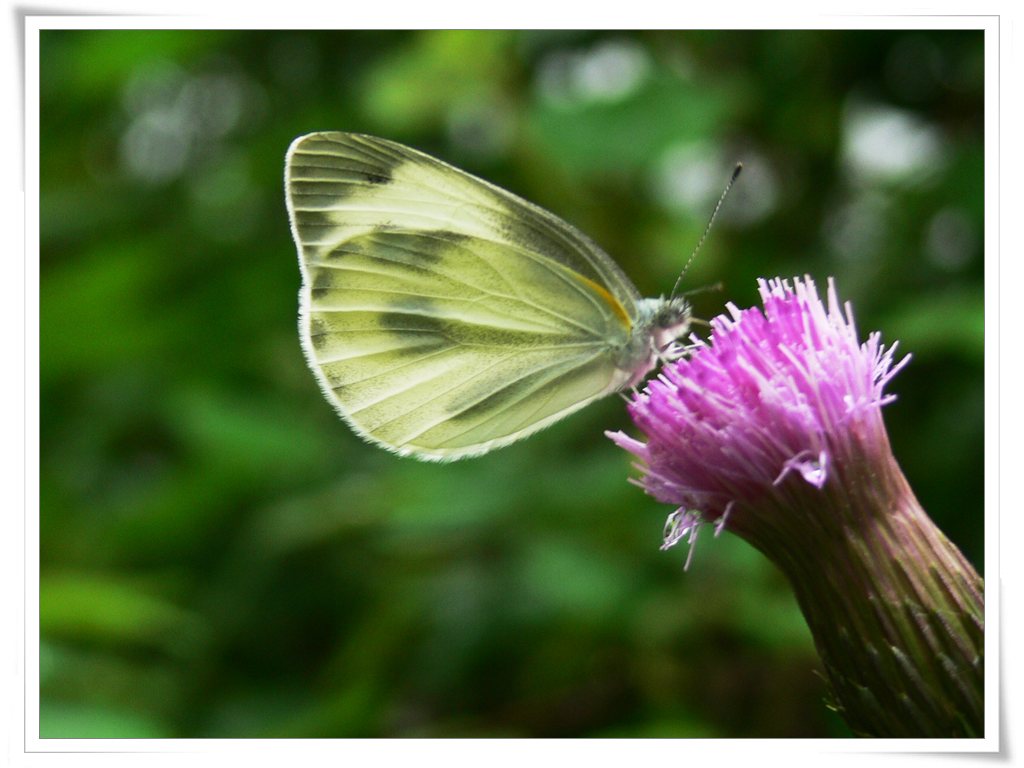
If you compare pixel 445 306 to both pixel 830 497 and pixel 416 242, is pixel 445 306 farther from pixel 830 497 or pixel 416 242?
pixel 830 497

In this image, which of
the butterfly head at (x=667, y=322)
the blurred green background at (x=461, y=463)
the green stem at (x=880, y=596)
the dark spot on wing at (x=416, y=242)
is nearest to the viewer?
the green stem at (x=880, y=596)

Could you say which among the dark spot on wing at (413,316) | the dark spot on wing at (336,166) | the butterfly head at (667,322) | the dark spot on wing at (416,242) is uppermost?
the dark spot on wing at (336,166)

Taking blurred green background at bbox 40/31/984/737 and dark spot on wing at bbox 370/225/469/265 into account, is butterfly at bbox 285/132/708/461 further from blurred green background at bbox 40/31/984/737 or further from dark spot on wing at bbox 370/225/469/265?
blurred green background at bbox 40/31/984/737

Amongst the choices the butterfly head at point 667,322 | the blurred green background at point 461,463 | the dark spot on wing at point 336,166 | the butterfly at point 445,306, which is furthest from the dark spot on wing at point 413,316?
the blurred green background at point 461,463

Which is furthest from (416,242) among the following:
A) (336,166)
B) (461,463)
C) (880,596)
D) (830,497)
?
(880,596)

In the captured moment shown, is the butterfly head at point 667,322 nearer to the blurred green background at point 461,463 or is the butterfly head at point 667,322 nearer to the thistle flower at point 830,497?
the thistle flower at point 830,497

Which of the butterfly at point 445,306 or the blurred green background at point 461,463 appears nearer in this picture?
the butterfly at point 445,306
